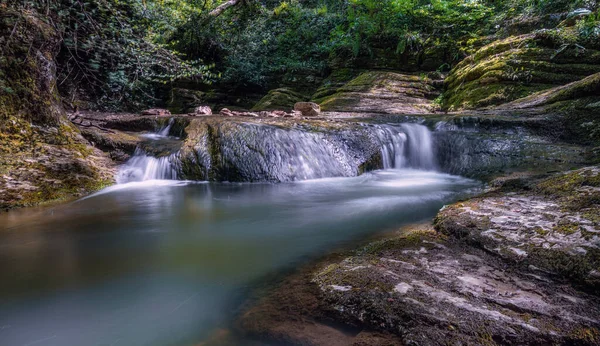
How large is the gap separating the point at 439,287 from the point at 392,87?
467 inches

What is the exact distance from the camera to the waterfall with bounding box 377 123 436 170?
7031mm

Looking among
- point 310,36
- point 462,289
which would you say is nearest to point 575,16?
point 310,36

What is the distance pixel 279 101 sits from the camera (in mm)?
13023

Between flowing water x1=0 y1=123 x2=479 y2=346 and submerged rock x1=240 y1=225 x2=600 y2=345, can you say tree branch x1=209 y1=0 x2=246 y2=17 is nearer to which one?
flowing water x1=0 y1=123 x2=479 y2=346

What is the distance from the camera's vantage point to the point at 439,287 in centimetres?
156

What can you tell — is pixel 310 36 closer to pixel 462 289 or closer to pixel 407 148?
pixel 407 148

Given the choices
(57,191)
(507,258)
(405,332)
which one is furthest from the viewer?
(57,191)

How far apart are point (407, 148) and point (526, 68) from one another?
199 inches

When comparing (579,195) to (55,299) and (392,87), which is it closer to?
(55,299)

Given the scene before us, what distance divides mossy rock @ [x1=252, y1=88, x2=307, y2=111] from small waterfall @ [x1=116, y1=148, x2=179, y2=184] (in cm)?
Result: 711

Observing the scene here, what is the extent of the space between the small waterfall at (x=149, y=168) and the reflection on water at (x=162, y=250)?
0.56 meters

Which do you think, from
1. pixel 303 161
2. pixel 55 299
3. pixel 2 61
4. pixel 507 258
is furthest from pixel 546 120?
pixel 2 61

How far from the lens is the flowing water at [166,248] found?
1685 mm

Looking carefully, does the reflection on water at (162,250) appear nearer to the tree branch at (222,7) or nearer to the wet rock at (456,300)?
the wet rock at (456,300)
